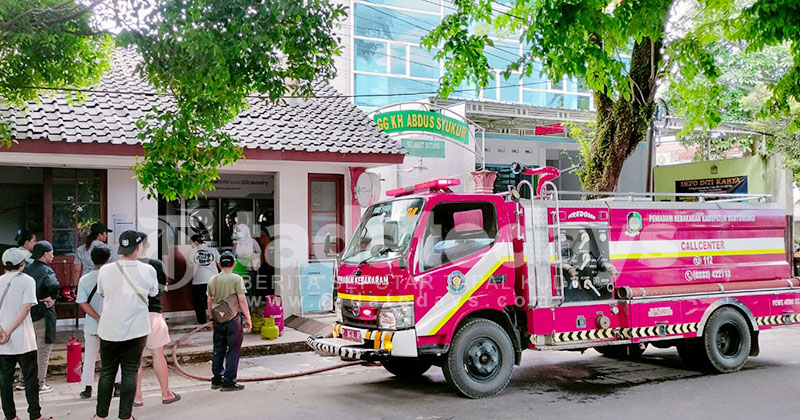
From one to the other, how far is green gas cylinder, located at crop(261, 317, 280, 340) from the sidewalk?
79mm

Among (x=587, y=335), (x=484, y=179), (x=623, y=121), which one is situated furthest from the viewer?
(x=484, y=179)

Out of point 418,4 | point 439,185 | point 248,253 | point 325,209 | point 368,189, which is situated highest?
point 418,4

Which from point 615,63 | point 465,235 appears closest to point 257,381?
point 465,235

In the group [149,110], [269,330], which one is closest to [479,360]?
[269,330]

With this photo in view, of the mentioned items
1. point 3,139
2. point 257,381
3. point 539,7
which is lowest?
→ point 257,381

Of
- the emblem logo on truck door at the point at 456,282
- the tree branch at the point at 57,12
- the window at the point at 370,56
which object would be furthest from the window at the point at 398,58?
the emblem logo on truck door at the point at 456,282

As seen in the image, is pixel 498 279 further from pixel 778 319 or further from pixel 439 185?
pixel 778 319

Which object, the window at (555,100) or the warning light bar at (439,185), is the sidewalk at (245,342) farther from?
the window at (555,100)

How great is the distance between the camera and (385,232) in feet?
28.3

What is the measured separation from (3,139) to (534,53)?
731 centimetres

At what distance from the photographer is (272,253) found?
45.9 feet

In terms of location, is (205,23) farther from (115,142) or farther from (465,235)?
(115,142)

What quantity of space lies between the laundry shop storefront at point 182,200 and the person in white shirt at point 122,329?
4.76m

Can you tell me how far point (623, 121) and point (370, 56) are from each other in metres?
11.2
